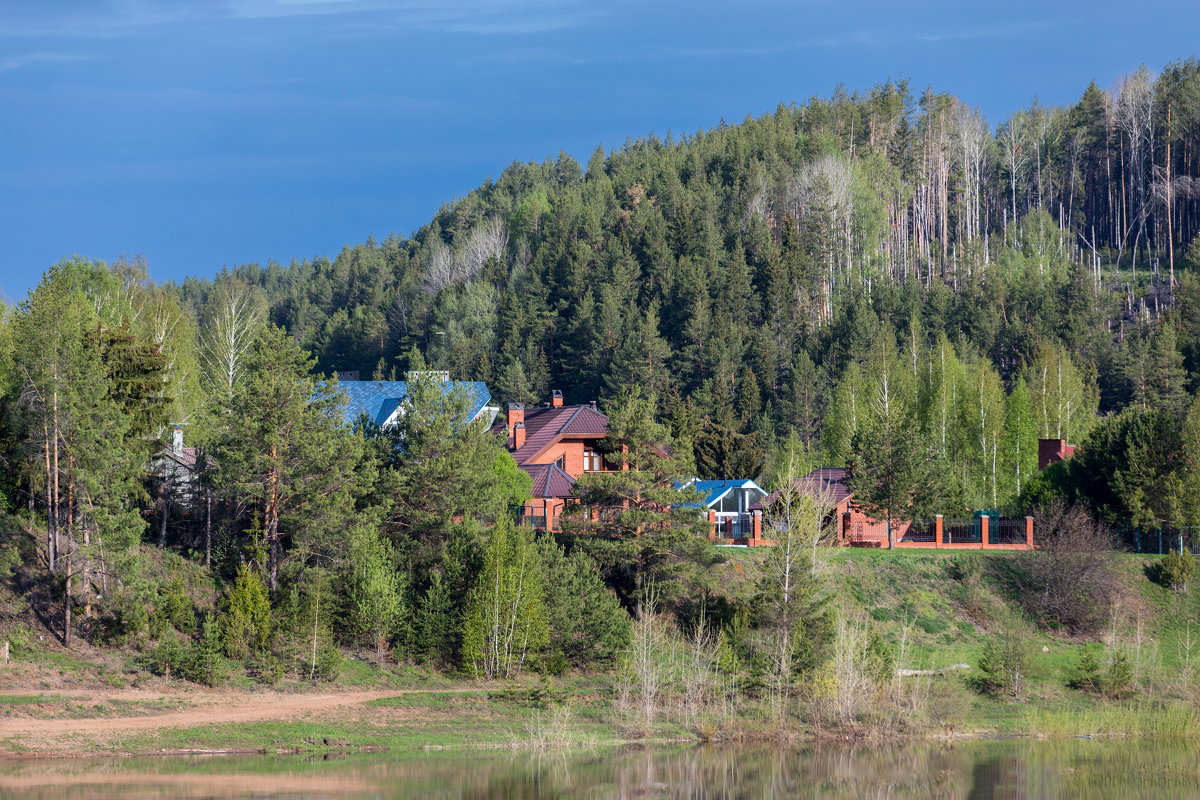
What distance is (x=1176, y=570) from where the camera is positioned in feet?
190

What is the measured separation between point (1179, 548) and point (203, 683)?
145 ft

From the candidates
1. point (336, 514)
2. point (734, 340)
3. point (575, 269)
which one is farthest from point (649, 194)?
point (336, 514)

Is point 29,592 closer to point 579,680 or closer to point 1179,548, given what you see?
point 579,680

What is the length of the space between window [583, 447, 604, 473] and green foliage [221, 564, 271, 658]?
31.2m

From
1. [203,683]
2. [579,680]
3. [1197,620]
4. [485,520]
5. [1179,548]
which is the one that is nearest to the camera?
[203,683]

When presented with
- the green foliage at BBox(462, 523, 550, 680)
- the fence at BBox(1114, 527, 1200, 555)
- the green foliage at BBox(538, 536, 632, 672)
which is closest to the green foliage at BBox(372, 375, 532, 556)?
the green foliage at BBox(462, 523, 550, 680)

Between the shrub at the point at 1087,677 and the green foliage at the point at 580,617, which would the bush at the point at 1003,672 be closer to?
the shrub at the point at 1087,677

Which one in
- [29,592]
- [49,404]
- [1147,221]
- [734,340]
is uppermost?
[1147,221]

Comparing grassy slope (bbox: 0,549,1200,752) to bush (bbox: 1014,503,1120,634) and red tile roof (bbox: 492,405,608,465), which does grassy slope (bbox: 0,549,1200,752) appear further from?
red tile roof (bbox: 492,405,608,465)

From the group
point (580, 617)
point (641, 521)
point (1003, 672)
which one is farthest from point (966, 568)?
point (580, 617)

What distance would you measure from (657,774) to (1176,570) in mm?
32763

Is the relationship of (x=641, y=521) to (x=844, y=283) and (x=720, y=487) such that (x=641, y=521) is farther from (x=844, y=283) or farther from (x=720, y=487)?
(x=844, y=283)

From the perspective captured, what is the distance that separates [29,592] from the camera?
143 feet

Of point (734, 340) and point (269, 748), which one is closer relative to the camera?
point (269, 748)
